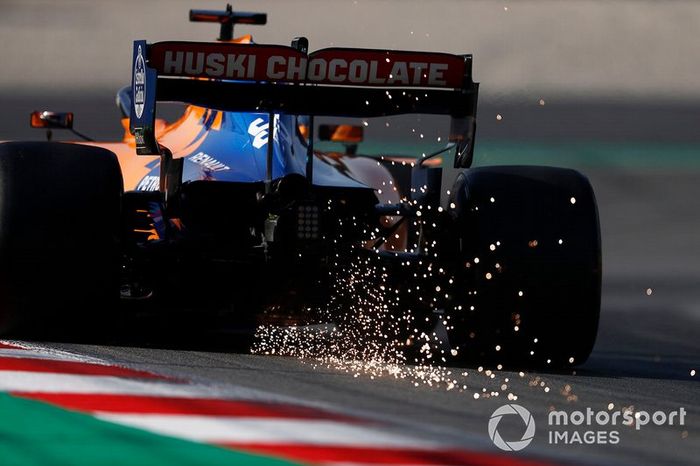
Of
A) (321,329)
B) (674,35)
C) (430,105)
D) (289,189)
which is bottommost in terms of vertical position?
(321,329)

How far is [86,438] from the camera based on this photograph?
12.5 feet

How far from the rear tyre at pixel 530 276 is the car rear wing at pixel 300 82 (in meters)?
0.48

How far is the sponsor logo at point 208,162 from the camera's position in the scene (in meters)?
6.92

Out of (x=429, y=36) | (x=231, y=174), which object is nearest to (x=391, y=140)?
(x=429, y=36)

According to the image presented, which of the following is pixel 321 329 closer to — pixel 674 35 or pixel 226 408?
pixel 226 408

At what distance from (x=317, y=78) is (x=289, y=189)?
0.49 metres

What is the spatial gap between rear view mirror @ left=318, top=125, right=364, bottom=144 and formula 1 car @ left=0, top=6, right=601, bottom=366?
8.76 ft

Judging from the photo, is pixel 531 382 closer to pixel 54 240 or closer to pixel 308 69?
pixel 308 69

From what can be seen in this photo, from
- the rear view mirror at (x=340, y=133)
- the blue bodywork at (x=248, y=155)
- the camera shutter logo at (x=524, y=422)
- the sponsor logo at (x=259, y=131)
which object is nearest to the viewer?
the camera shutter logo at (x=524, y=422)

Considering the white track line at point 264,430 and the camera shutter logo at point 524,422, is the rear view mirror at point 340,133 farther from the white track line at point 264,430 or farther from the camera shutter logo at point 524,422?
the white track line at point 264,430

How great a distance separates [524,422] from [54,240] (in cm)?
235

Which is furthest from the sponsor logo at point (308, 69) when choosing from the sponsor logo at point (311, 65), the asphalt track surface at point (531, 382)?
the asphalt track surface at point (531, 382)

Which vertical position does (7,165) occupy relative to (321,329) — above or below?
above

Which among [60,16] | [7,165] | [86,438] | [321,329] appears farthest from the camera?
[60,16]
